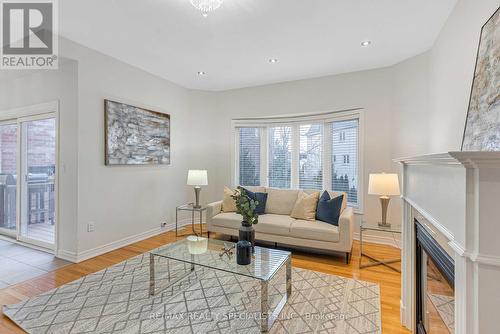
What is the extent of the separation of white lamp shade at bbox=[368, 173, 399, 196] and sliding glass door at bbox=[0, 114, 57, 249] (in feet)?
13.7

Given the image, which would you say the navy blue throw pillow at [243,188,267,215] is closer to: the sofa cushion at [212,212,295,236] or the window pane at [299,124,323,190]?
the sofa cushion at [212,212,295,236]

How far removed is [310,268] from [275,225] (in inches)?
27.9

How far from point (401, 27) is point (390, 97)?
125 centimetres

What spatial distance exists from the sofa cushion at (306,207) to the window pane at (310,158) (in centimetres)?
90

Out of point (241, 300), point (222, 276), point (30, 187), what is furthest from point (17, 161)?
point (241, 300)

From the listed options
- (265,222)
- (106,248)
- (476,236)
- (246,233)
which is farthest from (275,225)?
(476,236)

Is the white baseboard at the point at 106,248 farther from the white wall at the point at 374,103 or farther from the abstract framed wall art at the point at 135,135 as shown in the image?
the white wall at the point at 374,103

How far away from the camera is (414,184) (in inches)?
66.6

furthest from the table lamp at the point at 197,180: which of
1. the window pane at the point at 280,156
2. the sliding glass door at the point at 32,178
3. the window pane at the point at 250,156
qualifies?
the sliding glass door at the point at 32,178

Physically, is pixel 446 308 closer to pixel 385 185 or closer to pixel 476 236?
pixel 476 236

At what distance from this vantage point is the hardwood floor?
2070 millimetres

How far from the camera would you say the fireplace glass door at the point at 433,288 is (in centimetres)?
124

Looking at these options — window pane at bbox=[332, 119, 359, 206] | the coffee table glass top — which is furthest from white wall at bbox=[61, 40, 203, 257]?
window pane at bbox=[332, 119, 359, 206]

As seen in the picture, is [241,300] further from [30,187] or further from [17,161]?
[17,161]
